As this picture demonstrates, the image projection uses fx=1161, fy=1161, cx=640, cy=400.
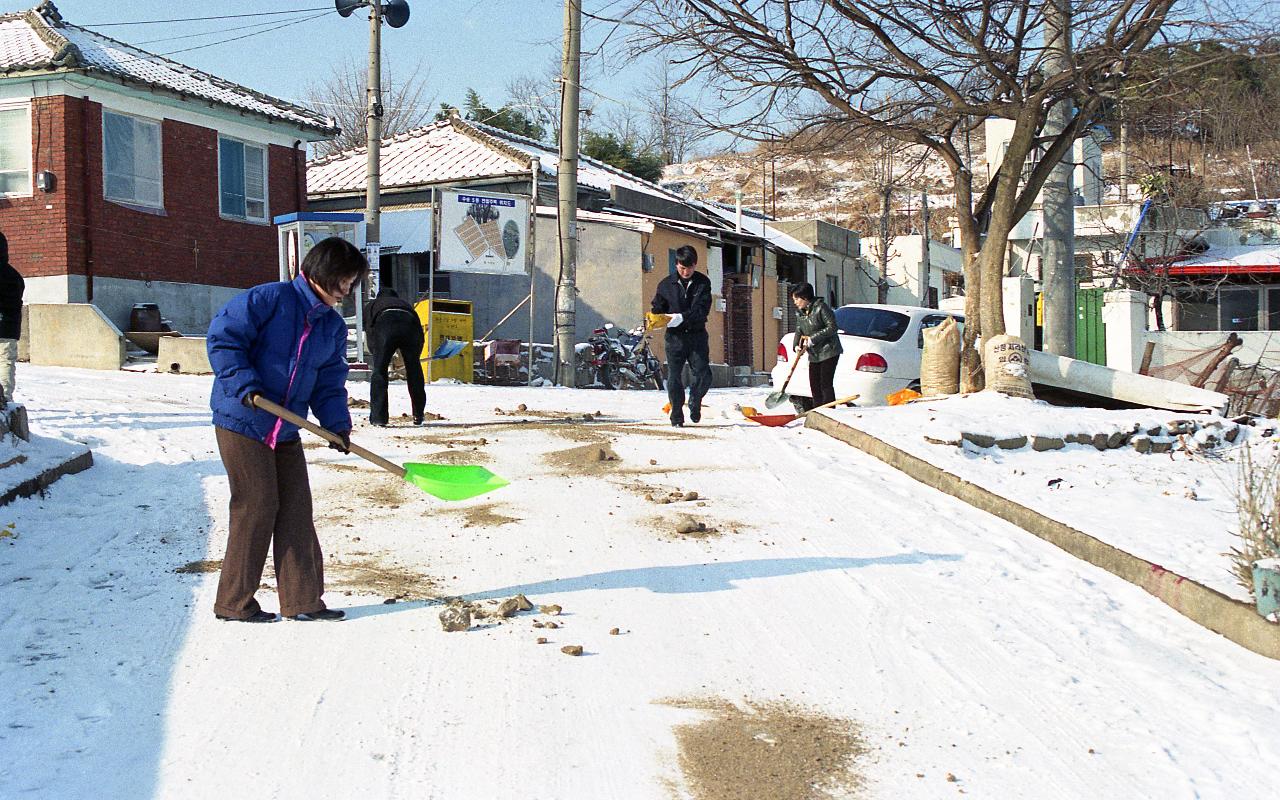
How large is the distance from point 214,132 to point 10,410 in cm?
1536

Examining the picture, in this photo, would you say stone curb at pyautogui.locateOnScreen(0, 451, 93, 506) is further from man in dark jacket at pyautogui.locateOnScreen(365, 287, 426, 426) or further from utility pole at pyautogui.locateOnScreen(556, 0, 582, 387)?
utility pole at pyautogui.locateOnScreen(556, 0, 582, 387)

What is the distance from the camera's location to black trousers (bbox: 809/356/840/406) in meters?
12.0

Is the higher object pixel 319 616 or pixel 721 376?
pixel 721 376

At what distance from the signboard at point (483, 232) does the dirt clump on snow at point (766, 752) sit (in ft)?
46.1

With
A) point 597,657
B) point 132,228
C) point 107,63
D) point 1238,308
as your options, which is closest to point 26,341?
point 132,228

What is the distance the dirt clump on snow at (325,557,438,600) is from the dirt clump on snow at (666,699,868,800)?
1.72 meters

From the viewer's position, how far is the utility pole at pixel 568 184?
58.0 ft

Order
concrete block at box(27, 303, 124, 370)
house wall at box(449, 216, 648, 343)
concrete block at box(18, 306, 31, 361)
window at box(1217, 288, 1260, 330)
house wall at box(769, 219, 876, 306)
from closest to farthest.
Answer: concrete block at box(27, 303, 124, 370) < concrete block at box(18, 306, 31, 361) < house wall at box(449, 216, 648, 343) < window at box(1217, 288, 1260, 330) < house wall at box(769, 219, 876, 306)

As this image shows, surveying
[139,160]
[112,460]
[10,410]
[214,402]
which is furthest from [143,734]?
[139,160]

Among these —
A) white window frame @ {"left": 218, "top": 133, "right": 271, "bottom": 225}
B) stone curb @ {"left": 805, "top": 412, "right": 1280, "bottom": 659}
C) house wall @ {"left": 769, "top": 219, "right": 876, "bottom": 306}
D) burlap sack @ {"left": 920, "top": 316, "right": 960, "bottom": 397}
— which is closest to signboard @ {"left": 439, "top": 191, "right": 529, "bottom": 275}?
white window frame @ {"left": 218, "top": 133, "right": 271, "bottom": 225}

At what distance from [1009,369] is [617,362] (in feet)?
33.5

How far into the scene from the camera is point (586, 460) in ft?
29.2

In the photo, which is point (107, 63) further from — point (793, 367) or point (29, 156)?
point (793, 367)

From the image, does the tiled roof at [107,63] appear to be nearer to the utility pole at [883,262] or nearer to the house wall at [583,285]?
the house wall at [583,285]
